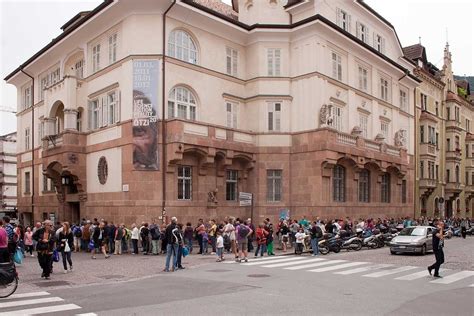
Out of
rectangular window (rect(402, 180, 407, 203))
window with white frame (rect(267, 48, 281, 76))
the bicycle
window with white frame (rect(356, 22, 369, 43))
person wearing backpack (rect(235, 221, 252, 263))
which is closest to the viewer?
the bicycle

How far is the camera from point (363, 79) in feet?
121

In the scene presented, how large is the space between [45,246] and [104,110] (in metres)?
14.9

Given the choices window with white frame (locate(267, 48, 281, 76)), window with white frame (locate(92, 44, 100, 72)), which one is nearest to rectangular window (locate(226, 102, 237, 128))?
window with white frame (locate(267, 48, 281, 76))

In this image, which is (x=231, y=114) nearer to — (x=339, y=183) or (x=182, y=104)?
(x=182, y=104)

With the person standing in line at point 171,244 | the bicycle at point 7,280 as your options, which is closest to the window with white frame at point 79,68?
the person standing in line at point 171,244

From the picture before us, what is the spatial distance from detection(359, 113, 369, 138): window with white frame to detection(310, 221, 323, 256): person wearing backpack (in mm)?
15777

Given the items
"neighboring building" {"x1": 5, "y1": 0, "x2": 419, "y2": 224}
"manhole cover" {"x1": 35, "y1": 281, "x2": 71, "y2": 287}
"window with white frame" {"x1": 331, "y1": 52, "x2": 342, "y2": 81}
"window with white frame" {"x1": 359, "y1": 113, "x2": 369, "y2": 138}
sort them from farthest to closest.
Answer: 1. "window with white frame" {"x1": 359, "y1": 113, "x2": 369, "y2": 138}
2. "window with white frame" {"x1": 331, "y1": 52, "x2": 342, "y2": 81}
3. "neighboring building" {"x1": 5, "y1": 0, "x2": 419, "y2": 224}
4. "manhole cover" {"x1": 35, "y1": 281, "x2": 71, "y2": 287}

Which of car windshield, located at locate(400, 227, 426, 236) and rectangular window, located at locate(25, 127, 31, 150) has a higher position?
rectangular window, located at locate(25, 127, 31, 150)

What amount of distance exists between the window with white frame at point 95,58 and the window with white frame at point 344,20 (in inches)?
641

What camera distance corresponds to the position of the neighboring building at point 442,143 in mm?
48344

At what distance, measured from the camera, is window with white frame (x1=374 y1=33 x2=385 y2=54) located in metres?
39.5

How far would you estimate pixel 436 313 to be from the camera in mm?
10234

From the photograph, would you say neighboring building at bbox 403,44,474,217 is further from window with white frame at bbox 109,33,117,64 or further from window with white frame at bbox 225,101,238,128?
window with white frame at bbox 109,33,117,64

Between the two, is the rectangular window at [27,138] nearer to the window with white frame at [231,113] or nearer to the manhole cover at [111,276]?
the window with white frame at [231,113]
